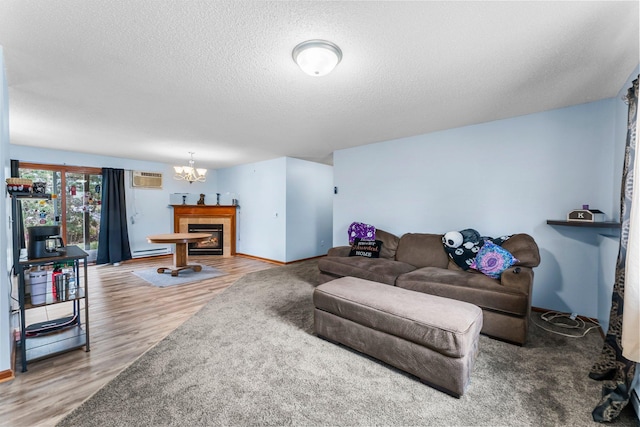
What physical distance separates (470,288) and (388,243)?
157 cm

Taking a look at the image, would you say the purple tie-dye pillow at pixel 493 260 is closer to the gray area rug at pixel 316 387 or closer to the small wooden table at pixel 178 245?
the gray area rug at pixel 316 387

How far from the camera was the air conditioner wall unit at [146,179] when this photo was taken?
242 inches

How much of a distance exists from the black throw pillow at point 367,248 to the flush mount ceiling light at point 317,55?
2.68m

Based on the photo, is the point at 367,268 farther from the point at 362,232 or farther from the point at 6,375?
the point at 6,375

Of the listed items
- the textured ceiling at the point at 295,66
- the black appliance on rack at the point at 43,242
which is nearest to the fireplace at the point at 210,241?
the textured ceiling at the point at 295,66

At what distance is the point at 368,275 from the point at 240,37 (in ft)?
9.19

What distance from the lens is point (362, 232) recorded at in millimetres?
4344

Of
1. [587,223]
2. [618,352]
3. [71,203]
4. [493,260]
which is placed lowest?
[618,352]

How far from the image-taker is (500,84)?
95.5 inches

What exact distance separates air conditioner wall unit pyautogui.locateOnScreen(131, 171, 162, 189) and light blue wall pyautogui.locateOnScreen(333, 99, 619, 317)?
5.51 m

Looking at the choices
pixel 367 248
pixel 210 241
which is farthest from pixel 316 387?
pixel 210 241

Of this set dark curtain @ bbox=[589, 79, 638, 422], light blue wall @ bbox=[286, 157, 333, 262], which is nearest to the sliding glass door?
light blue wall @ bbox=[286, 157, 333, 262]

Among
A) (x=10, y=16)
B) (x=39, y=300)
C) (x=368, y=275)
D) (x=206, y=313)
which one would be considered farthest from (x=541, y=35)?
(x=39, y=300)

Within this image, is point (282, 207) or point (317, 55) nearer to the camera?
point (317, 55)
